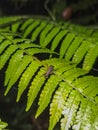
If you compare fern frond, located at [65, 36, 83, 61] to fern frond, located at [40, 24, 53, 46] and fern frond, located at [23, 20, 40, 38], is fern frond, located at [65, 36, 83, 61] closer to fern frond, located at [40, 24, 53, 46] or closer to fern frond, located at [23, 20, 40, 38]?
fern frond, located at [40, 24, 53, 46]

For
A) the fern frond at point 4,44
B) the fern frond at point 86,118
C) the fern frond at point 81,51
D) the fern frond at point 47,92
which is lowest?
the fern frond at point 86,118

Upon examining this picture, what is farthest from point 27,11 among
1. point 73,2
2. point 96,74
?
point 96,74

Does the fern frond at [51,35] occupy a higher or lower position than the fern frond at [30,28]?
lower

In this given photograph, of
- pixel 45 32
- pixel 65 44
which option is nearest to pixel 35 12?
pixel 45 32

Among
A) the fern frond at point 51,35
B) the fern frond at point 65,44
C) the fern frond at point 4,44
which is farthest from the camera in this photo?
the fern frond at point 51,35

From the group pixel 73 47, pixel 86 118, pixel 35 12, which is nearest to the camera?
pixel 86 118

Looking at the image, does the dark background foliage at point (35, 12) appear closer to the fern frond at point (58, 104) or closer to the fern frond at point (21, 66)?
the fern frond at point (21, 66)

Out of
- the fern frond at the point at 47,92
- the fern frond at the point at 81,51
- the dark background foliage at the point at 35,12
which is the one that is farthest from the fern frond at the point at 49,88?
Result: the dark background foliage at the point at 35,12

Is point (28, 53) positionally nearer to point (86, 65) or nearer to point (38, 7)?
point (86, 65)

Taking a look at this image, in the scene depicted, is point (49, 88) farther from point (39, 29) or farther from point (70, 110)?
point (39, 29)
